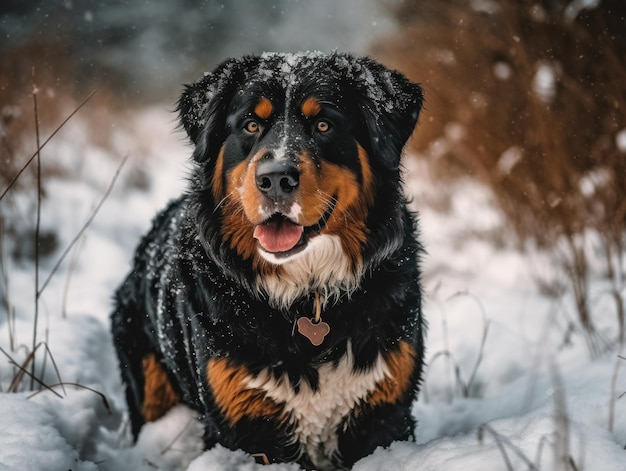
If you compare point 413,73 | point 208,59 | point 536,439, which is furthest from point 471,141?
point 208,59

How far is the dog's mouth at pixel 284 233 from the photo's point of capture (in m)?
2.14

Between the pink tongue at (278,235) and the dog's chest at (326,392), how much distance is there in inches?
18.7

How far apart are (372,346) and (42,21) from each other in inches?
272

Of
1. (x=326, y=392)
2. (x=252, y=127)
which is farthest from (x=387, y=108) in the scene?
(x=326, y=392)

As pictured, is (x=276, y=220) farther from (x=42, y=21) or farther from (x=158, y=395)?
(x=42, y=21)

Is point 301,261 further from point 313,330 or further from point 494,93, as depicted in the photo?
point 494,93

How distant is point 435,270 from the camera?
227 inches

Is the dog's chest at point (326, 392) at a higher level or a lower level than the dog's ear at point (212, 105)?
lower

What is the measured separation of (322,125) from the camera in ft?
7.59

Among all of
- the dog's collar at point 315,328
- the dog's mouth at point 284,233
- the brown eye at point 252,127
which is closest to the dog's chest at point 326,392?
the dog's collar at point 315,328

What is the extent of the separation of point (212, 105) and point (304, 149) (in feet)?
1.70

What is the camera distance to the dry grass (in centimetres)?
387

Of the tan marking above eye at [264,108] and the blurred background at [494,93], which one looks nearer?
the tan marking above eye at [264,108]

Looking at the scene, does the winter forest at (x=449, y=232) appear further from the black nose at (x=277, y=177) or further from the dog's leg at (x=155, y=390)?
the black nose at (x=277, y=177)
